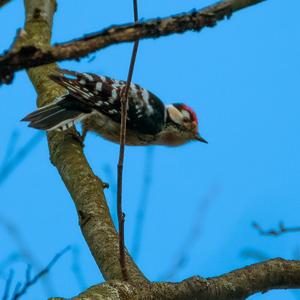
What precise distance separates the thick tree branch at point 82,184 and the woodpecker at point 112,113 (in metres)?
0.14

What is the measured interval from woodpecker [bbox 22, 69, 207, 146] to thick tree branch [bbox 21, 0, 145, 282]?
14 cm

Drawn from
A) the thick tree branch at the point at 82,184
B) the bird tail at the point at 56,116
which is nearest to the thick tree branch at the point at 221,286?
the thick tree branch at the point at 82,184

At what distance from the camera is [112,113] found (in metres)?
5.12

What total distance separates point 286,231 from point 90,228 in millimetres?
1132

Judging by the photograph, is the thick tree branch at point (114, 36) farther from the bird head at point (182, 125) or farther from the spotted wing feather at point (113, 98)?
the bird head at point (182, 125)

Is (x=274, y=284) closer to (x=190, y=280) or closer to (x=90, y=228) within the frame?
(x=190, y=280)

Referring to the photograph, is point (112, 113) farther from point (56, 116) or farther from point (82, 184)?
point (82, 184)

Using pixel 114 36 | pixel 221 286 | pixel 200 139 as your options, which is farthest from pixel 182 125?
pixel 114 36

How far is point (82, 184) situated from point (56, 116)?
871 millimetres

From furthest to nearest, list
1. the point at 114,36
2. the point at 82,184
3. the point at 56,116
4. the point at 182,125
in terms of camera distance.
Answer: the point at 182,125
the point at 56,116
the point at 82,184
the point at 114,36

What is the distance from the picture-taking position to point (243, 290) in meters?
2.83

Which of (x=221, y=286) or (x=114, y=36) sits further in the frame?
(x=221, y=286)

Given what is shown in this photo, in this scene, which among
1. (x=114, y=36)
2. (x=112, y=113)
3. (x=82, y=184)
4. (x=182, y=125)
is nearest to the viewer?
(x=114, y=36)

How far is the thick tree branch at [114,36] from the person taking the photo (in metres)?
A: 1.34
